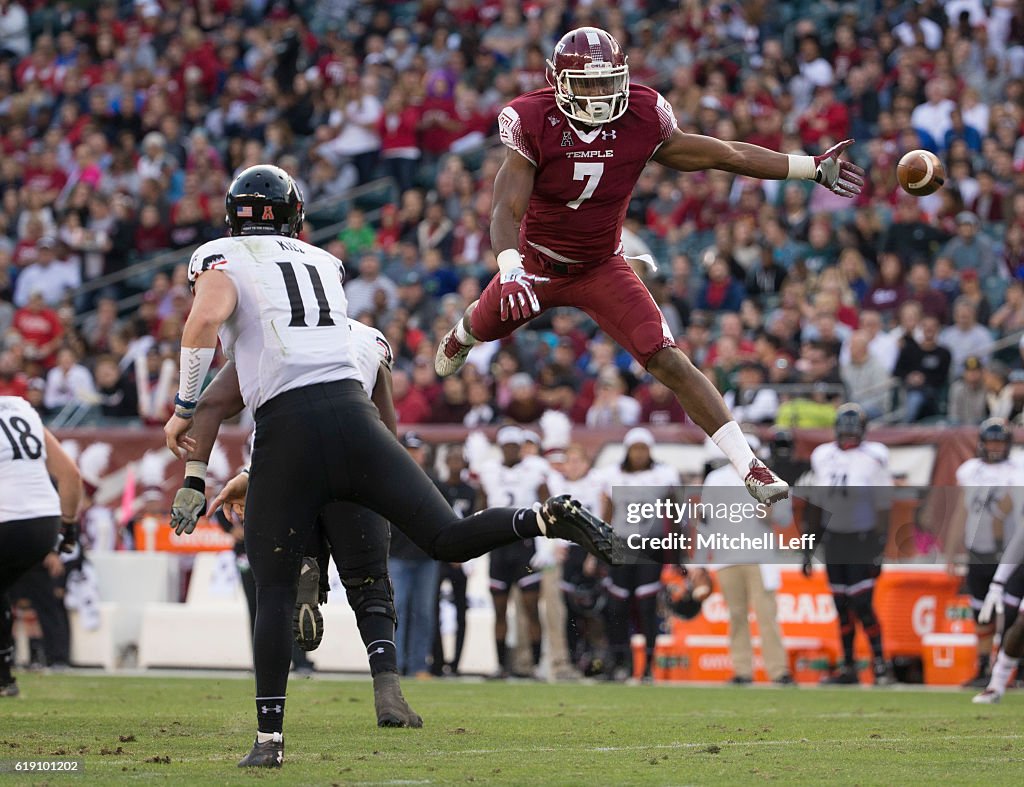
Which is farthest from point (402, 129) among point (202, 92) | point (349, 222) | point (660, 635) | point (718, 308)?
point (660, 635)

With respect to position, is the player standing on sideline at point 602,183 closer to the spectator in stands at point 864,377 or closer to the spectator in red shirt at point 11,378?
the spectator in stands at point 864,377

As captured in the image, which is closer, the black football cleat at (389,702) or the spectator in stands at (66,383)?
the black football cleat at (389,702)

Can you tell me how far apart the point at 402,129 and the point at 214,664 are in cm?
790

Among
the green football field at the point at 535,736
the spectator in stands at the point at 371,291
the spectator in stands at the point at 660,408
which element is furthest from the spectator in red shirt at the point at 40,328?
the green football field at the point at 535,736

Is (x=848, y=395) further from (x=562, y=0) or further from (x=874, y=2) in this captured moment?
(x=562, y=0)

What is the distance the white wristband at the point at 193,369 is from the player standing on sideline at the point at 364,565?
501mm

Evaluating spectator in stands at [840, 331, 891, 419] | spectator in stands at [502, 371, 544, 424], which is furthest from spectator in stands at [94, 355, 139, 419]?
spectator in stands at [840, 331, 891, 419]

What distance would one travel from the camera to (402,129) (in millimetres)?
20812

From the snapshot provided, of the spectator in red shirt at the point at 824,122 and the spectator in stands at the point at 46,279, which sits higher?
the spectator in red shirt at the point at 824,122

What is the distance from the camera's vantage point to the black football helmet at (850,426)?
43.9 ft

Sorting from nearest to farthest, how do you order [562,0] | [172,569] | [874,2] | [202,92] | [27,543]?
[27,543] → [172,569] → [874,2] → [562,0] → [202,92]

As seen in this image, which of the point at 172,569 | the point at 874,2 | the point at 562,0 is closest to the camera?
the point at 172,569

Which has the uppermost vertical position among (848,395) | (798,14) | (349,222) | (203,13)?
(203,13)

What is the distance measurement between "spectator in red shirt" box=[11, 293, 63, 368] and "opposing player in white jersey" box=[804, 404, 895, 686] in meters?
9.64
